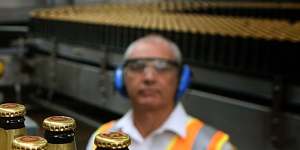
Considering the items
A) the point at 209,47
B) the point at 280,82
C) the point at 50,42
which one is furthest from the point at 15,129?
the point at 50,42

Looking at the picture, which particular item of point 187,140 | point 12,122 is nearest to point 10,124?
point 12,122

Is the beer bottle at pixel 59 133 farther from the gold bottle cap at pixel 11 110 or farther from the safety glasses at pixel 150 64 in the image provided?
the safety glasses at pixel 150 64

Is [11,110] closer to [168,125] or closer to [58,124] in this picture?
[58,124]

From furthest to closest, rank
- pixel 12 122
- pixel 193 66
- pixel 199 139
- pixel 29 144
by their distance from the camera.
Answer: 1. pixel 193 66
2. pixel 199 139
3. pixel 12 122
4. pixel 29 144

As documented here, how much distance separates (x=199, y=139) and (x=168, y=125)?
11 centimetres

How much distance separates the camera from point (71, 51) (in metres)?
3.98

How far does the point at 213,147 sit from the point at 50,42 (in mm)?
2767

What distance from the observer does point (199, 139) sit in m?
1.72

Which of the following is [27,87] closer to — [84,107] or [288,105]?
[84,107]

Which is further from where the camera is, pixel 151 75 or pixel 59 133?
Result: pixel 151 75

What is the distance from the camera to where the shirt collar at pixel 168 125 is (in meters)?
1.72

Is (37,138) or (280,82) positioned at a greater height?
(37,138)

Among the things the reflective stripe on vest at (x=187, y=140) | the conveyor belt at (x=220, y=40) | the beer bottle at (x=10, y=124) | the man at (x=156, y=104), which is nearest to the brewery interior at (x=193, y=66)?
the conveyor belt at (x=220, y=40)

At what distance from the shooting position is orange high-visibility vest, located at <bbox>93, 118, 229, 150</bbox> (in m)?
1.69
